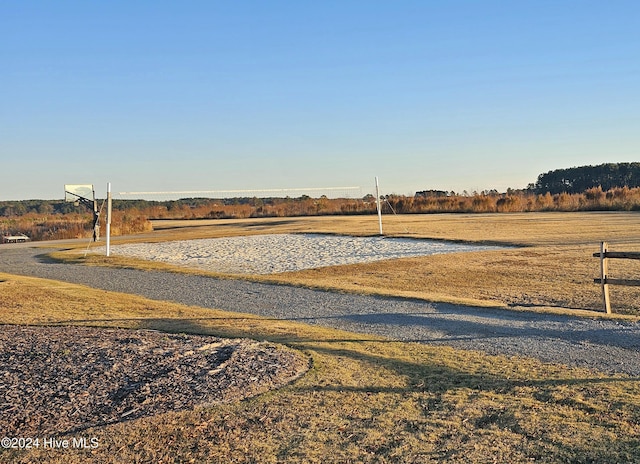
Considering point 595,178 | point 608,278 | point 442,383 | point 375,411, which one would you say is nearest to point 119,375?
point 375,411

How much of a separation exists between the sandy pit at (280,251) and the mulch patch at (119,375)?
12.0m

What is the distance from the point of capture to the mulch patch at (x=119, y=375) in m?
6.44

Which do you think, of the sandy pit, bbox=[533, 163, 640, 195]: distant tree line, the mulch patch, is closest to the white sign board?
the sandy pit

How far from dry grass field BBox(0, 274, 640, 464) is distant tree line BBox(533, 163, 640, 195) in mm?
86048

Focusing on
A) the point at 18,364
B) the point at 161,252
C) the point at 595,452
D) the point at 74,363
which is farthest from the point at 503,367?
the point at 161,252

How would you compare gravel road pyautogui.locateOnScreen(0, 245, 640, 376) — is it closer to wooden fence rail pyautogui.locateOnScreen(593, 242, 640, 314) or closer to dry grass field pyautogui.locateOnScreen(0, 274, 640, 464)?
dry grass field pyautogui.locateOnScreen(0, 274, 640, 464)

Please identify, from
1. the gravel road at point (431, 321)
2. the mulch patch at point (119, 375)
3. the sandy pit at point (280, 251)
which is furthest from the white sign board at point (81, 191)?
the mulch patch at point (119, 375)

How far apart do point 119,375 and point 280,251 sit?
2040 centimetres

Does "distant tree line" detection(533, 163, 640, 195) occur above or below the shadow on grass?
above

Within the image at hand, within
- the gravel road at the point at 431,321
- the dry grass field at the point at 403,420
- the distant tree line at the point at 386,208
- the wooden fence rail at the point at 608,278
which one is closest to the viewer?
the dry grass field at the point at 403,420

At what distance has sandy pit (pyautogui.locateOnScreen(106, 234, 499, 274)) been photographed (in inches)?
922

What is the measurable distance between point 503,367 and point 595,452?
281 cm

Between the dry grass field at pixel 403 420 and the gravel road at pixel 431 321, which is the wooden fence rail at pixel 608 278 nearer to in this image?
the gravel road at pixel 431 321

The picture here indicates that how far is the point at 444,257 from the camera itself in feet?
75.6
